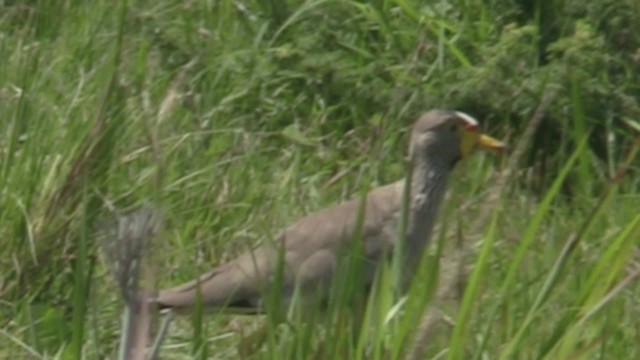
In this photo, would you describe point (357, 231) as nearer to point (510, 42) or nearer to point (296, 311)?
point (296, 311)

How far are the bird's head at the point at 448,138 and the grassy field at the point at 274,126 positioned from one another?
2.7 inches

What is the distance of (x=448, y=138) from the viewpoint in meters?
6.30

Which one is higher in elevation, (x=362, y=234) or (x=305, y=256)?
(x=362, y=234)

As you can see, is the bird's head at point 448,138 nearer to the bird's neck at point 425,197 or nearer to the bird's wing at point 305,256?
the bird's neck at point 425,197

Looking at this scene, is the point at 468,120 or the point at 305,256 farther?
the point at 468,120

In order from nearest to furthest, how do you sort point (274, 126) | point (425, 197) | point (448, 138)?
1. point (425, 197)
2. point (448, 138)
3. point (274, 126)

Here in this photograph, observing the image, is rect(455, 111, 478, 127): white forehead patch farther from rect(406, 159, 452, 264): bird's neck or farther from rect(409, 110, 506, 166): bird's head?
rect(406, 159, 452, 264): bird's neck

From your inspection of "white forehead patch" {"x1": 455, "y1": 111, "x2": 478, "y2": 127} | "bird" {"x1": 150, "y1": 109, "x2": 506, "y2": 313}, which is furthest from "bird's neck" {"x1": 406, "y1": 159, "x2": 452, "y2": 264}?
"white forehead patch" {"x1": 455, "y1": 111, "x2": 478, "y2": 127}

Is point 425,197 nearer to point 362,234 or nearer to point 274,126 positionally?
point 362,234

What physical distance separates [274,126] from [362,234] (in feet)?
5.17

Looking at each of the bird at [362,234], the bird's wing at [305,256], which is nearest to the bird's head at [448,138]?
the bird at [362,234]

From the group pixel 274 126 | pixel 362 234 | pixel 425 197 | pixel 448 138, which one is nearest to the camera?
pixel 362 234

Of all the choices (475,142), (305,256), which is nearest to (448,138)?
(475,142)

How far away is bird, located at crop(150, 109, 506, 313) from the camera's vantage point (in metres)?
5.35
